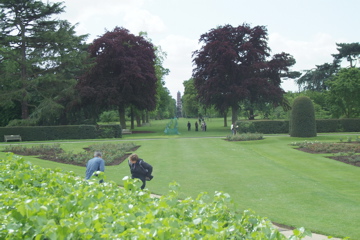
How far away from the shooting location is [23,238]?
3193mm

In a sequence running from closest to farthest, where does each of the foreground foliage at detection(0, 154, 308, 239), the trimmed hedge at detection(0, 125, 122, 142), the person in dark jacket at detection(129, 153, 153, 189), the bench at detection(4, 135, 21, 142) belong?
1. the foreground foliage at detection(0, 154, 308, 239)
2. the person in dark jacket at detection(129, 153, 153, 189)
3. the bench at detection(4, 135, 21, 142)
4. the trimmed hedge at detection(0, 125, 122, 142)

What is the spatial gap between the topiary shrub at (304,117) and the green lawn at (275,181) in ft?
27.1

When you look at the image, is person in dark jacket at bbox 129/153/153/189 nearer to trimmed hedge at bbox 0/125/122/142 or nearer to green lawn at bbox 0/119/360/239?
green lawn at bbox 0/119/360/239

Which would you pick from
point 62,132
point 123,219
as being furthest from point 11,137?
point 123,219

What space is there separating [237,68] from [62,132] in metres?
21.5

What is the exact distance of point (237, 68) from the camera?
4416cm

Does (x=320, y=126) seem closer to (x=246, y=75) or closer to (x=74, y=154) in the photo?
(x=246, y=75)

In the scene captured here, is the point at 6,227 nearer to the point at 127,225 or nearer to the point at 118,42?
the point at 127,225

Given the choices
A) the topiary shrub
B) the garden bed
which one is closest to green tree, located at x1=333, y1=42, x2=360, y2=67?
the topiary shrub

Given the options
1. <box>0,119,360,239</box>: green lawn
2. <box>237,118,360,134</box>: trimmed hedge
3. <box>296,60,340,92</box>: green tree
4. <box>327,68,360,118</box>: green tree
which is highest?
<box>296,60,340,92</box>: green tree

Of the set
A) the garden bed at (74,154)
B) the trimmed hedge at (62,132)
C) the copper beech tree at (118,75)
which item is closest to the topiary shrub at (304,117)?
the garden bed at (74,154)

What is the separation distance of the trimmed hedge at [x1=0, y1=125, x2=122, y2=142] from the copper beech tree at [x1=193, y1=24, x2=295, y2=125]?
550 inches

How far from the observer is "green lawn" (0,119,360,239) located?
8.97m

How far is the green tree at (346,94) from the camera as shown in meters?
41.9
